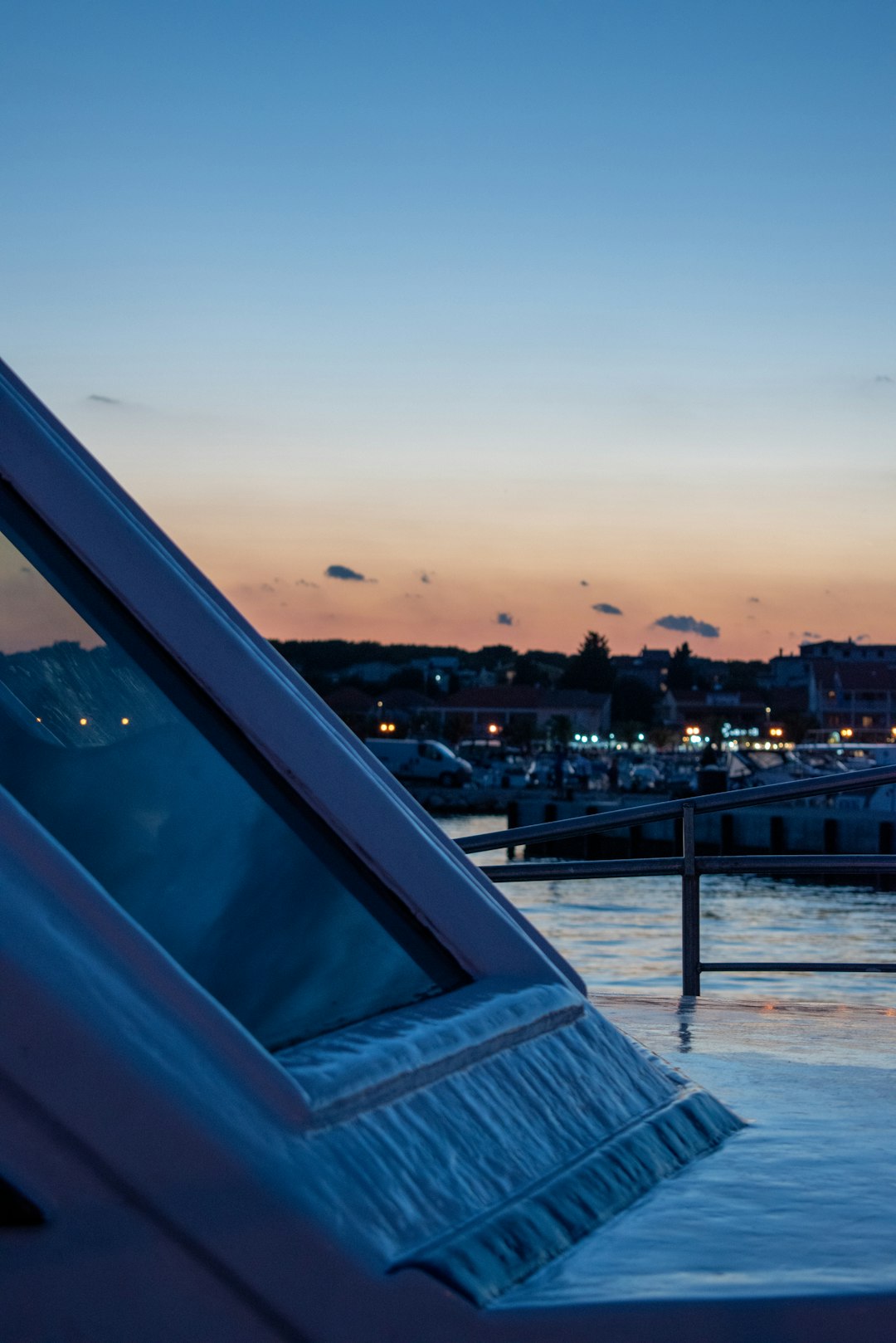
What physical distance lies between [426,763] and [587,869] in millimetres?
78589

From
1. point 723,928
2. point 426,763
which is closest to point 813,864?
point 723,928

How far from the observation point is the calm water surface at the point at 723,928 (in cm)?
2211

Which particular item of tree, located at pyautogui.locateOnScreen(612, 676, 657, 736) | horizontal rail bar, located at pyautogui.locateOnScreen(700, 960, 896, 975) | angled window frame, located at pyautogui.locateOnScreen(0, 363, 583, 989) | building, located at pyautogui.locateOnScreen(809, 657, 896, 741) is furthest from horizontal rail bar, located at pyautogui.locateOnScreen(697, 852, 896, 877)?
tree, located at pyautogui.locateOnScreen(612, 676, 657, 736)

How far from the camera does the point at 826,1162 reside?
1.82 metres

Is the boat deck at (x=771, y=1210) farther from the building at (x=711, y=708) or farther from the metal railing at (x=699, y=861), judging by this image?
the building at (x=711, y=708)

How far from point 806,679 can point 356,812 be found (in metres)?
184

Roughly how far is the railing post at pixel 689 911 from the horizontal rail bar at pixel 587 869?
6 centimetres

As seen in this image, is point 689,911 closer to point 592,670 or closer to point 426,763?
point 426,763

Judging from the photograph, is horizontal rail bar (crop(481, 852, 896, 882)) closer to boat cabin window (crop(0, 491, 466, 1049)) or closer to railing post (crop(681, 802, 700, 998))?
railing post (crop(681, 802, 700, 998))

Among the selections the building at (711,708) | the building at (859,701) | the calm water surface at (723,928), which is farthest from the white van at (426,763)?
the building at (711,708)

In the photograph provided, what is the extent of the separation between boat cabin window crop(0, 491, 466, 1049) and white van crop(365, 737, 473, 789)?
266 feet

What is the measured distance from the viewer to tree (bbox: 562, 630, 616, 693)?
17300 centimetres

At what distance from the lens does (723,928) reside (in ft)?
113

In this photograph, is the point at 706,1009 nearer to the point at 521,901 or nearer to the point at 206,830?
the point at 206,830
